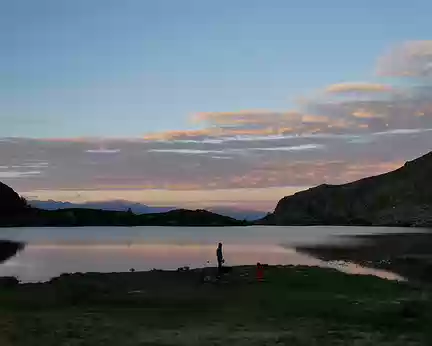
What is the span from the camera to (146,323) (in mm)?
26469

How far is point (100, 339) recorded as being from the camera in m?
22.1

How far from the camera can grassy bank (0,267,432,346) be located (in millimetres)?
22486

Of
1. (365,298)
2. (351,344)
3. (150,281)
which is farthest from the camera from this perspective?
(150,281)

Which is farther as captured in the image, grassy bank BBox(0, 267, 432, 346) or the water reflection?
the water reflection

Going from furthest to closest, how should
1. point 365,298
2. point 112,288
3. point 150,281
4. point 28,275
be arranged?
1. point 28,275
2. point 150,281
3. point 112,288
4. point 365,298

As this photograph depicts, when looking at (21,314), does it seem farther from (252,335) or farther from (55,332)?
(252,335)

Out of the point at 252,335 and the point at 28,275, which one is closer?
the point at 252,335

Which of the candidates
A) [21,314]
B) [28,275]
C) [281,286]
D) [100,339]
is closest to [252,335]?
[100,339]

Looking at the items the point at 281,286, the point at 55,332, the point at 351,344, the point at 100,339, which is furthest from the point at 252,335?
the point at 281,286

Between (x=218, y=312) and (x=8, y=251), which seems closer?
(x=218, y=312)

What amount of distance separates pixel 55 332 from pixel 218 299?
46.2 feet

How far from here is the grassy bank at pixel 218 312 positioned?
22486mm

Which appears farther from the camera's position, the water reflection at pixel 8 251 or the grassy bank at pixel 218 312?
the water reflection at pixel 8 251

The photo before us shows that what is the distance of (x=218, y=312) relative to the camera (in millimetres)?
30172
